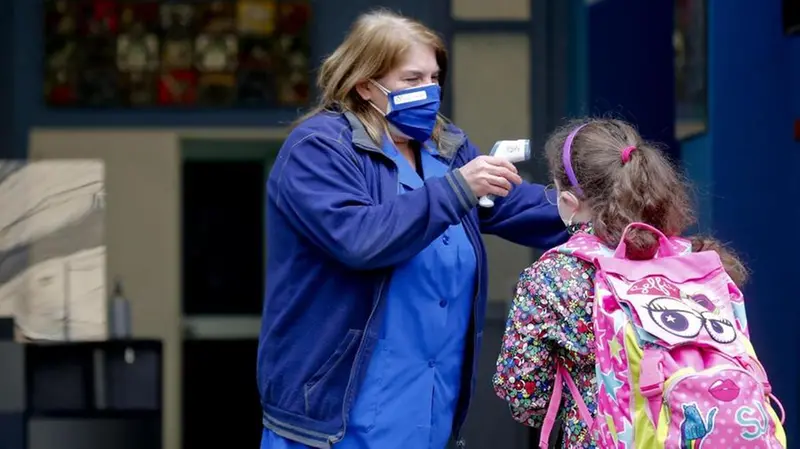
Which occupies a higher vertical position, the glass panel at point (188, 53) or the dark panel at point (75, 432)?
the glass panel at point (188, 53)

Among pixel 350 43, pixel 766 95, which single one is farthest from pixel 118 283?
pixel 350 43

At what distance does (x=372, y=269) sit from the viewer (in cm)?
276

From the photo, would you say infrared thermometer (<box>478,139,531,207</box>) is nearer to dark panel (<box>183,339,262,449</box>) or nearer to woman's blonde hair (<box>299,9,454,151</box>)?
woman's blonde hair (<box>299,9,454,151</box>)

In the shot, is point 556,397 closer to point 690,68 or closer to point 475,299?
point 475,299

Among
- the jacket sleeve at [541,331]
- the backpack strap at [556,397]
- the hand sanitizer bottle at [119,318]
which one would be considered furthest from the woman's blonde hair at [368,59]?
the hand sanitizer bottle at [119,318]

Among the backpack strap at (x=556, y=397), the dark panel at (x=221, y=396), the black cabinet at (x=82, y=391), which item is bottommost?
the dark panel at (x=221, y=396)

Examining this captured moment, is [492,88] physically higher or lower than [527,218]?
higher

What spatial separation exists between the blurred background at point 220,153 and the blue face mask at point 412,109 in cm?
171

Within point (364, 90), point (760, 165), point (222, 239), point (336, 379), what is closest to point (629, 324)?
point (336, 379)

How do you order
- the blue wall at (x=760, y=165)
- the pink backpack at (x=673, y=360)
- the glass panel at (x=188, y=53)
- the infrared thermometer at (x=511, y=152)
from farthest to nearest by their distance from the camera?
the glass panel at (x=188, y=53)
the blue wall at (x=760, y=165)
the infrared thermometer at (x=511, y=152)
the pink backpack at (x=673, y=360)

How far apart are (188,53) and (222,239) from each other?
1122 millimetres

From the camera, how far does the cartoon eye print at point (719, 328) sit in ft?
8.24

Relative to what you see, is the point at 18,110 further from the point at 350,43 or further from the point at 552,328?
the point at 552,328

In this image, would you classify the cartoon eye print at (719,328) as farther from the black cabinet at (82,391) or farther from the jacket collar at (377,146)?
the black cabinet at (82,391)
